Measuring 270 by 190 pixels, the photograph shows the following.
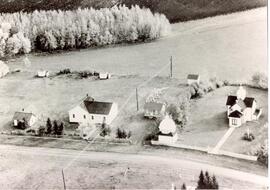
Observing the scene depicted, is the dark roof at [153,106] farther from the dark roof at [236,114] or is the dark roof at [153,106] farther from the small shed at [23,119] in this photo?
the small shed at [23,119]

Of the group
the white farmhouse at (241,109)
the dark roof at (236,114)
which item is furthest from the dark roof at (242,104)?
the dark roof at (236,114)

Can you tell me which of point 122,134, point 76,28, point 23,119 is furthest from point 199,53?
point 23,119

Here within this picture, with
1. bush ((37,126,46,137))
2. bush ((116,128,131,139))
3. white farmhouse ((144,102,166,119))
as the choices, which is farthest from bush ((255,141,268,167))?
bush ((37,126,46,137))

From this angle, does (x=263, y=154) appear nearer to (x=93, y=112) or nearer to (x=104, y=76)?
(x=93, y=112)

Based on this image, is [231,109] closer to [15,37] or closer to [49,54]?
[49,54]

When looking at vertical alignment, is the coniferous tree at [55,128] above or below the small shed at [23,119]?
below

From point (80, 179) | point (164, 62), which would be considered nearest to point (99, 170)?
point (80, 179)
